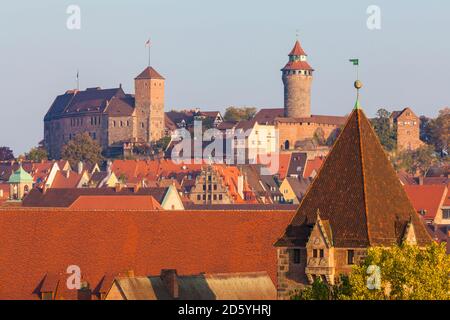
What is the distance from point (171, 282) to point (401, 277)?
983cm

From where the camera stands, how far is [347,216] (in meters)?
43.4

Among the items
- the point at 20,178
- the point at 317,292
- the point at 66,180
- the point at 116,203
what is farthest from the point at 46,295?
the point at 66,180

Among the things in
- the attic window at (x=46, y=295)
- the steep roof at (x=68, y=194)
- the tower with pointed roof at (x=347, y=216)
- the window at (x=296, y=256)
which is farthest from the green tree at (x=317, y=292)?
the steep roof at (x=68, y=194)

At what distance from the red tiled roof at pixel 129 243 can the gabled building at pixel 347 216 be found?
12.6m

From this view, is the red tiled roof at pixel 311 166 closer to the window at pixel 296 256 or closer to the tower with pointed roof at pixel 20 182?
the tower with pointed roof at pixel 20 182

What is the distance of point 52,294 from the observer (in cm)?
5503

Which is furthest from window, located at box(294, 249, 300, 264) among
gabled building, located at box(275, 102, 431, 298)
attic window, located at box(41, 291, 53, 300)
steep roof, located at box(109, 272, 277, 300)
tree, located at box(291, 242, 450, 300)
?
attic window, located at box(41, 291, 53, 300)

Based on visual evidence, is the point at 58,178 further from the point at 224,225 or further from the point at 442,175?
the point at 224,225

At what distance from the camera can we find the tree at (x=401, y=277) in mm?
40656

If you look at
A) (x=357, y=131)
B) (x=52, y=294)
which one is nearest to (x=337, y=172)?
(x=357, y=131)

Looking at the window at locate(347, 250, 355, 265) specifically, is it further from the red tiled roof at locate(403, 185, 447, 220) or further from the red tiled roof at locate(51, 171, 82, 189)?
the red tiled roof at locate(51, 171, 82, 189)

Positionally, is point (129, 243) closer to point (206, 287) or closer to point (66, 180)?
point (206, 287)

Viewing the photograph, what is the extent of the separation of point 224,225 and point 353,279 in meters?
19.0

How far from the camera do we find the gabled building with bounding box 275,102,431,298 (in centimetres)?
4306
